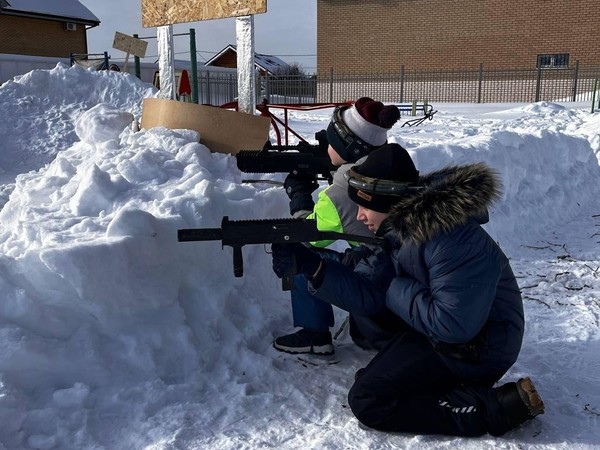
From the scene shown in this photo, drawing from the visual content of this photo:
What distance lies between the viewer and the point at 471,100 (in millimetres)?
23844

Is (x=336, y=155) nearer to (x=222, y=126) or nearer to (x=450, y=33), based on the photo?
(x=222, y=126)

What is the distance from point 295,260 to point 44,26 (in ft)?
102

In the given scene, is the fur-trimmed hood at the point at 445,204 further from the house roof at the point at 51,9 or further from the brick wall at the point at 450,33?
the house roof at the point at 51,9

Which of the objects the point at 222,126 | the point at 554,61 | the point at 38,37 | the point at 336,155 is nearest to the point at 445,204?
the point at 336,155

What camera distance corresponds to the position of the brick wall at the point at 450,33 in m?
23.5

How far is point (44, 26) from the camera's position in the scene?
29000 mm

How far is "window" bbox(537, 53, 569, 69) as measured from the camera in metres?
23.8

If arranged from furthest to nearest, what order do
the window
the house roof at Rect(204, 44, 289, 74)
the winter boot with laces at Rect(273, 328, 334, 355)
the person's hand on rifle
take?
1. the house roof at Rect(204, 44, 289, 74)
2. the window
3. the person's hand on rifle
4. the winter boot with laces at Rect(273, 328, 334, 355)

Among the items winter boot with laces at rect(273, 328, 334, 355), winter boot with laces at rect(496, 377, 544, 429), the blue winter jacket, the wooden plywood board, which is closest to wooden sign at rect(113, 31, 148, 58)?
the wooden plywood board

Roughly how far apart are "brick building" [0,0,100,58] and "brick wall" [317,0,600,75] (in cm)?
1284

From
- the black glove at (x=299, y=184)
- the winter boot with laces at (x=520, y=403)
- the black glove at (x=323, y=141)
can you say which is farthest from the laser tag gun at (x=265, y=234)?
the black glove at (x=323, y=141)

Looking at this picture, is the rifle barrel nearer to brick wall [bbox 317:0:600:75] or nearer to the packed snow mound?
the packed snow mound

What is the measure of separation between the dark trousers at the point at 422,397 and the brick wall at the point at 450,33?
24.4m

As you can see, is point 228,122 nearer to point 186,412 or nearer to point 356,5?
point 186,412
